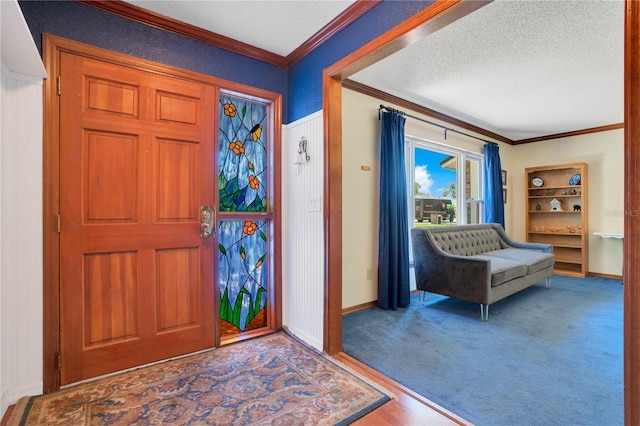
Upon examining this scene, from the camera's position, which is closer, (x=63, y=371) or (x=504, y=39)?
(x=63, y=371)

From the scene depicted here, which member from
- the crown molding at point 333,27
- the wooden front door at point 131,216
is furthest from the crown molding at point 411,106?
the wooden front door at point 131,216

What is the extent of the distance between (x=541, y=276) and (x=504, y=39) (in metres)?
3.17

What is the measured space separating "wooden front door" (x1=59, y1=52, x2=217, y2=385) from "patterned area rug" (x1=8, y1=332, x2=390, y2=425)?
0.19 meters

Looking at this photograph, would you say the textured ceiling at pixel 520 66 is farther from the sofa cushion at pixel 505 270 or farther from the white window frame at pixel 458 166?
the sofa cushion at pixel 505 270

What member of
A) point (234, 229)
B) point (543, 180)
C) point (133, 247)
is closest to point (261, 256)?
point (234, 229)

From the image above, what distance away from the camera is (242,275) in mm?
2721

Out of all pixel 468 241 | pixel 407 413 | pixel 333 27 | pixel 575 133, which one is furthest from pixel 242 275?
pixel 575 133

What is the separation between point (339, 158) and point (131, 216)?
1.54 meters

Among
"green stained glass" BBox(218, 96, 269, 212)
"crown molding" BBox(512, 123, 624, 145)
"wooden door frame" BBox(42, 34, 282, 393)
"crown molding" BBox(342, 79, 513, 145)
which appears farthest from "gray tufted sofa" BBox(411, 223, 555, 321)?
"wooden door frame" BBox(42, 34, 282, 393)

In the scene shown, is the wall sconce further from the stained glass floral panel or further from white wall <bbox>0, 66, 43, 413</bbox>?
white wall <bbox>0, 66, 43, 413</bbox>

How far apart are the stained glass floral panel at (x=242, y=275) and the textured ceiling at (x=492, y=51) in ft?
5.05

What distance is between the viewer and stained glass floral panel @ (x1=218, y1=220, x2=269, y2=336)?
262cm

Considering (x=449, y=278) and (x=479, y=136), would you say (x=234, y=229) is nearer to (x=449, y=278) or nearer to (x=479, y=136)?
(x=449, y=278)

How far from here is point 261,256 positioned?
2.82m
